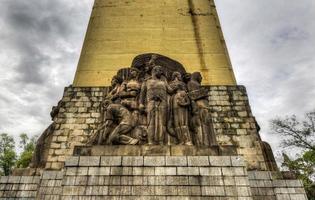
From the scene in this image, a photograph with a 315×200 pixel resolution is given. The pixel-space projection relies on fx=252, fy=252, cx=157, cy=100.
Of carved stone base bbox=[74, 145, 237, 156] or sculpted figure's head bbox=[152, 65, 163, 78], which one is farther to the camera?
sculpted figure's head bbox=[152, 65, 163, 78]

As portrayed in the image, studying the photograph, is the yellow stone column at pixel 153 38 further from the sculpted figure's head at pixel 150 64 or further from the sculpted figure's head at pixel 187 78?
the sculpted figure's head at pixel 150 64

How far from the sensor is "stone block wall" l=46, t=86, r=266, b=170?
6.97 m

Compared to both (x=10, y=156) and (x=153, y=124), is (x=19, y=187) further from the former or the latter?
(x=10, y=156)

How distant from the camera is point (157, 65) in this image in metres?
7.09

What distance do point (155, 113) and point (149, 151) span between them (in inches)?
38.0

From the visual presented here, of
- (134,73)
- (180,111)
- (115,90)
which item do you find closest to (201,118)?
(180,111)

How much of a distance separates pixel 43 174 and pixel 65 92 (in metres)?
2.65

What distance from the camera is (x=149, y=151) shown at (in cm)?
523

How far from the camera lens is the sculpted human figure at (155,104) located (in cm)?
554

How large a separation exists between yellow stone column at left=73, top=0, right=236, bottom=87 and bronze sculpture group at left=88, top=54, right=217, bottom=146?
2.38 m

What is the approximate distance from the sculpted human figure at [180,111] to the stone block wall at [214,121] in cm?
182

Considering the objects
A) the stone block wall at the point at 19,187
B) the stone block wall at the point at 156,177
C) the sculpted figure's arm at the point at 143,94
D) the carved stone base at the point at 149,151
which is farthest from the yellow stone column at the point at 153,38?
the stone block wall at the point at 156,177

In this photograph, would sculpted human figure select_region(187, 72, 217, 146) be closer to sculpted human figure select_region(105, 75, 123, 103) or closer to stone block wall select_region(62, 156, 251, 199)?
stone block wall select_region(62, 156, 251, 199)

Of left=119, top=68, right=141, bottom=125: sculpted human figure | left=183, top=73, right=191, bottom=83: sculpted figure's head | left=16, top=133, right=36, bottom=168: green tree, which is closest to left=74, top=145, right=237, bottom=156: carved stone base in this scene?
left=119, top=68, right=141, bottom=125: sculpted human figure
